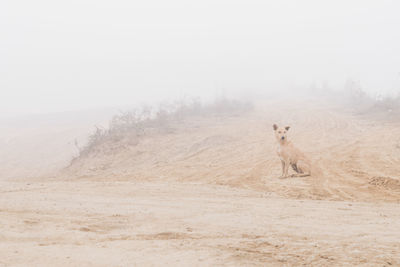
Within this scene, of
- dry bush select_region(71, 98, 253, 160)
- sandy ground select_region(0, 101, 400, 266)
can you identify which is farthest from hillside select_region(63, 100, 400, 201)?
dry bush select_region(71, 98, 253, 160)

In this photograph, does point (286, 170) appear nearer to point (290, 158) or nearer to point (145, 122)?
point (290, 158)

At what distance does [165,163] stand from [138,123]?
634 centimetres

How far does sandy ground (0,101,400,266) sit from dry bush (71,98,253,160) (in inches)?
55.4

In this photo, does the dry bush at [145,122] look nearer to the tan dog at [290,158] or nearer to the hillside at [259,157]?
the hillside at [259,157]

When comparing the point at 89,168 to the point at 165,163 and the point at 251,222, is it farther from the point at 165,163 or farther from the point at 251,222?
the point at 251,222

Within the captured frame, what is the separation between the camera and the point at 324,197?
8039mm

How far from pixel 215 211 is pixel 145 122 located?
14.4m

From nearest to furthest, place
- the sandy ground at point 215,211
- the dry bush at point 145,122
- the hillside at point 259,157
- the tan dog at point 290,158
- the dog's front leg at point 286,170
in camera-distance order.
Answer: the sandy ground at point 215,211 < the hillside at point 259,157 < the dog's front leg at point 286,170 < the tan dog at point 290,158 < the dry bush at point 145,122

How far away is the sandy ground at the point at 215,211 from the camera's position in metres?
4.10

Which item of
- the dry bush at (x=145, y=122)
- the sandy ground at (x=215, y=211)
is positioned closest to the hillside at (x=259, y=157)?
the sandy ground at (x=215, y=211)

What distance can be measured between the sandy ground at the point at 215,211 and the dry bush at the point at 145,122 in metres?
1.41

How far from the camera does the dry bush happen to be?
17078 mm

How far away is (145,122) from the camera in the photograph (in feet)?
67.3

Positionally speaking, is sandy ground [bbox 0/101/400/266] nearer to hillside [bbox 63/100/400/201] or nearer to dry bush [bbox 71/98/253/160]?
hillside [bbox 63/100/400/201]
